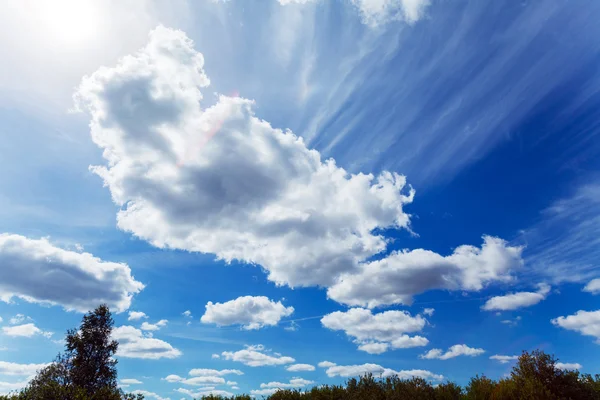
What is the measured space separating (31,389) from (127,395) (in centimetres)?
588

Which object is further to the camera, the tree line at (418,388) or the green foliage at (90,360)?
the green foliage at (90,360)

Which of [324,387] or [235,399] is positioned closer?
[324,387]

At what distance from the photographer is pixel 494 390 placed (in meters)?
22.0

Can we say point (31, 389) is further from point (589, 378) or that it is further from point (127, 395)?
point (589, 378)

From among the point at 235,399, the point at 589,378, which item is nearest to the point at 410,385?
the point at 589,378

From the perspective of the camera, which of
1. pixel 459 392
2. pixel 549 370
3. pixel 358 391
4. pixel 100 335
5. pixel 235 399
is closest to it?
pixel 549 370

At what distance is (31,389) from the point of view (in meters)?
25.8

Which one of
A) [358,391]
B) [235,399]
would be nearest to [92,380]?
[235,399]

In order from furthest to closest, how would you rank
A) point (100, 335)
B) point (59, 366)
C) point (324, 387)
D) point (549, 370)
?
1. point (100, 335)
2. point (59, 366)
3. point (324, 387)
4. point (549, 370)

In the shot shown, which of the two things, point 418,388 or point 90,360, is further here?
point 90,360

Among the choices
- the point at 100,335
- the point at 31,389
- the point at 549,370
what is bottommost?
the point at 31,389

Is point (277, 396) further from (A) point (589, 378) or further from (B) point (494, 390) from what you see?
(A) point (589, 378)

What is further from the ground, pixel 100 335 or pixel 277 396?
Result: pixel 100 335

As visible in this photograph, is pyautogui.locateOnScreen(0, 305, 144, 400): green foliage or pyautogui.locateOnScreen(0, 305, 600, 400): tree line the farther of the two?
pyautogui.locateOnScreen(0, 305, 144, 400): green foliage
